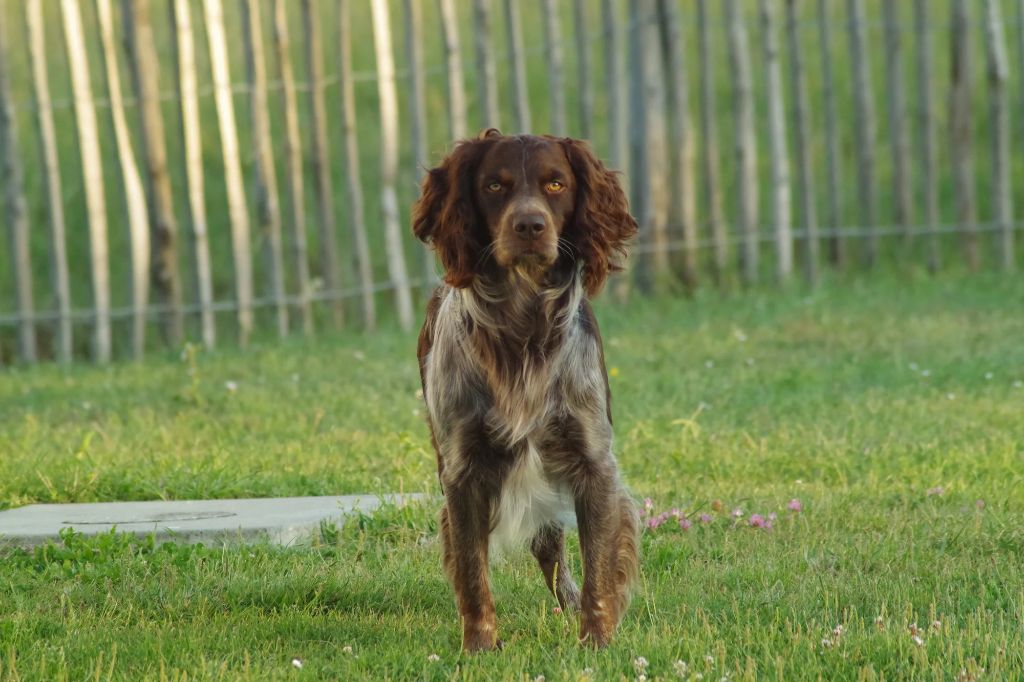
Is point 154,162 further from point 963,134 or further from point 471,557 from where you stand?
point 471,557

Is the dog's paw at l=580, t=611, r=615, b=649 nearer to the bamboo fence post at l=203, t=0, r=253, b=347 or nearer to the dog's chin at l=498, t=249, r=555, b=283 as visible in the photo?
the dog's chin at l=498, t=249, r=555, b=283

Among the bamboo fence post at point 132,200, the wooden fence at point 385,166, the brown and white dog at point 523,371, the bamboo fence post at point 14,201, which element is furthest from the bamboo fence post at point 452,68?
the brown and white dog at point 523,371

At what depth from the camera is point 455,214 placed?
4.43m

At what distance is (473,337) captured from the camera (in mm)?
4410

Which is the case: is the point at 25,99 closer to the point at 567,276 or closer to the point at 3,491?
the point at 3,491

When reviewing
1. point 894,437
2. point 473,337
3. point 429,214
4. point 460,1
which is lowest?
point 894,437

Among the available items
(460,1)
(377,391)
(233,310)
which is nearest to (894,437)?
(377,391)

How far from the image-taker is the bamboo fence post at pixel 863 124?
1337 cm

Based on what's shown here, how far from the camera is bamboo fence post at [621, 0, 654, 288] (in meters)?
12.6

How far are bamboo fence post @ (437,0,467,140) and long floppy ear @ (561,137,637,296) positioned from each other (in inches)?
298

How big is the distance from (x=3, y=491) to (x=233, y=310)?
5160mm

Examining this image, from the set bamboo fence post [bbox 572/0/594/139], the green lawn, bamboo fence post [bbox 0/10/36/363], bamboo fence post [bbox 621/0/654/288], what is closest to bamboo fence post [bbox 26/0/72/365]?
bamboo fence post [bbox 0/10/36/363]

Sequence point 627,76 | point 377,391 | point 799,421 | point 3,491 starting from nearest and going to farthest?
point 3,491
point 799,421
point 377,391
point 627,76

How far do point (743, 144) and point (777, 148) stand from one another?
1.17 feet
